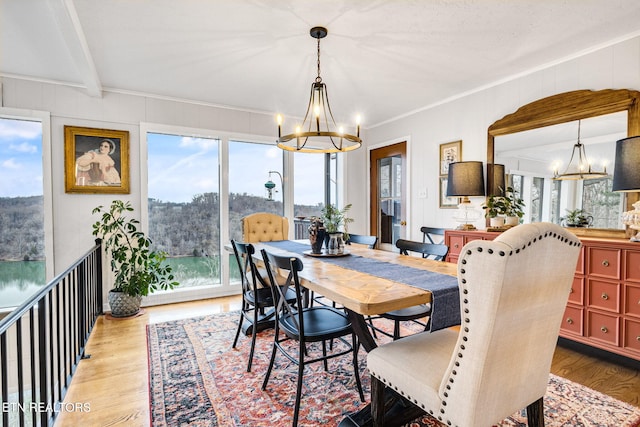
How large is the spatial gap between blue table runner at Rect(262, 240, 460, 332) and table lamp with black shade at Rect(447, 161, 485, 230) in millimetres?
1598

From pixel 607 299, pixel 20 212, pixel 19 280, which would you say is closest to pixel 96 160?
pixel 20 212

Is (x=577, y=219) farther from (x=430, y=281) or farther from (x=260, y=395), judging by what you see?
(x=260, y=395)

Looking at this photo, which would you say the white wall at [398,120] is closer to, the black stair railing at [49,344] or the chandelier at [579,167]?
the chandelier at [579,167]

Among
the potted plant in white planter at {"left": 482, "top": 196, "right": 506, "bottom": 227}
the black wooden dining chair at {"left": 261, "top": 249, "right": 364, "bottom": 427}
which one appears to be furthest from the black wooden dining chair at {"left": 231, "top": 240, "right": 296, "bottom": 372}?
the potted plant in white planter at {"left": 482, "top": 196, "right": 506, "bottom": 227}

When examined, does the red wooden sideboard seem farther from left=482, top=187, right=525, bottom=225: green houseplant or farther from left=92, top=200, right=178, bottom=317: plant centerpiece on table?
left=92, top=200, right=178, bottom=317: plant centerpiece on table

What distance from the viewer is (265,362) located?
2428 mm

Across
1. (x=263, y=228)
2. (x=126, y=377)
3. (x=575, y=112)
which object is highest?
(x=575, y=112)

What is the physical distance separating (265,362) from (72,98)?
330 cm

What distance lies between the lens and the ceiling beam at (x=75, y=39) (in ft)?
6.61

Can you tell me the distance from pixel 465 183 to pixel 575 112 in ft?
3.43

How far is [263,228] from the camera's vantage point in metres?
3.62

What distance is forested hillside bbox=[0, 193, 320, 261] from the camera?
3268 millimetres

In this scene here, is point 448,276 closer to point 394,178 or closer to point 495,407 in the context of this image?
point 495,407

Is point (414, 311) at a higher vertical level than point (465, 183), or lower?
lower
